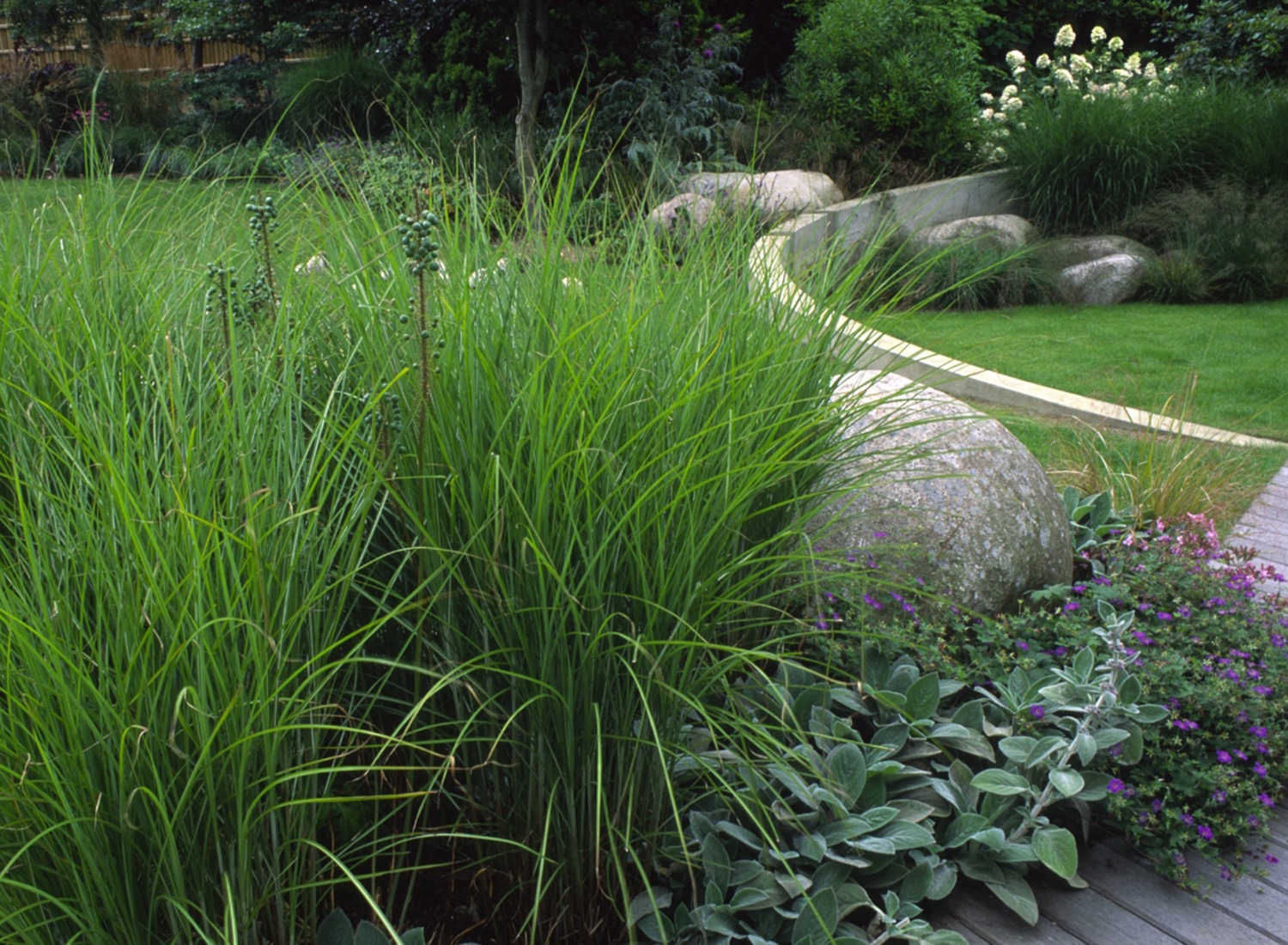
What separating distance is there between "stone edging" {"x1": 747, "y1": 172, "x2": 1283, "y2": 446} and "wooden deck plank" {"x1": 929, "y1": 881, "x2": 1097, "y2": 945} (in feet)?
3.90

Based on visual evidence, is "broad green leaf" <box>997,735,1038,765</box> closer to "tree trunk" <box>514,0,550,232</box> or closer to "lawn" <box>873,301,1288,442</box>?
"lawn" <box>873,301,1288,442</box>

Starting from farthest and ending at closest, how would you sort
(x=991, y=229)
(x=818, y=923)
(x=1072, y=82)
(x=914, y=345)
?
(x=1072, y=82) < (x=991, y=229) < (x=914, y=345) < (x=818, y=923)

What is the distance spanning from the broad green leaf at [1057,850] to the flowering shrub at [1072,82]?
10043 mm

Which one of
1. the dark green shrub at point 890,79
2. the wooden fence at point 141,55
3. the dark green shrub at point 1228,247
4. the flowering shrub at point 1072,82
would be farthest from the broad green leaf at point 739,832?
the wooden fence at point 141,55

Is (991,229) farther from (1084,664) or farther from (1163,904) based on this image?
(1163,904)

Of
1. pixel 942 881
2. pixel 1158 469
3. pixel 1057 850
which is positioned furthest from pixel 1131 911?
pixel 1158 469

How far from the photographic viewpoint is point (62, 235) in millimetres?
2645

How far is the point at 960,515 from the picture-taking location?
3049 mm

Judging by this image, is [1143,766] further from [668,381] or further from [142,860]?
[142,860]

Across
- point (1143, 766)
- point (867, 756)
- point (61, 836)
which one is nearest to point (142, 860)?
point (61, 836)

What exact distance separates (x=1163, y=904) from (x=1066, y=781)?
1.14 feet

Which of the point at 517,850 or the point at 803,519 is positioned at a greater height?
the point at 803,519

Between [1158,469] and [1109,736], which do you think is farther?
[1158,469]

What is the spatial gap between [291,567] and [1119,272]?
9312mm
